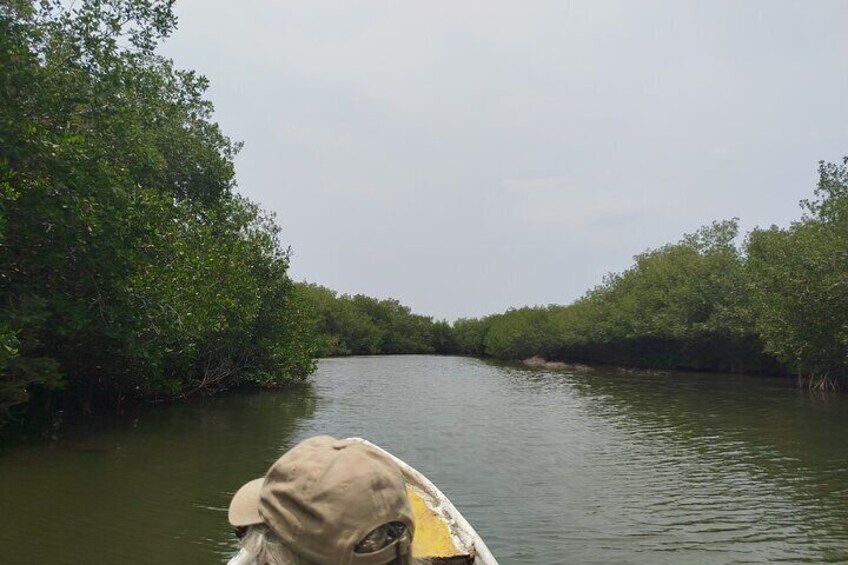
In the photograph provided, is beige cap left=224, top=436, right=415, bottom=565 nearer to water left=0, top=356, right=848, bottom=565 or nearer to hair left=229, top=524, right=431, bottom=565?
hair left=229, top=524, right=431, bottom=565

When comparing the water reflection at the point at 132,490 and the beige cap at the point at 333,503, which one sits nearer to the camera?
the beige cap at the point at 333,503

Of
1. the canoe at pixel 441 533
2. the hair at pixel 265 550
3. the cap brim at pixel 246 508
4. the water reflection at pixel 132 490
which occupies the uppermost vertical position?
the cap brim at pixel 246 508

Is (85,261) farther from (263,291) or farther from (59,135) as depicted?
(263,291)

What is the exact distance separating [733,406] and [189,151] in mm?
23482

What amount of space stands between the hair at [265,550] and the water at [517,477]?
706cm

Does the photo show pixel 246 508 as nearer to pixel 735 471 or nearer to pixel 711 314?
pixel 735 471

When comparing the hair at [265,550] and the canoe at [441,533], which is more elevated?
the hair at [265,550]

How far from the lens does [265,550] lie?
1743 mm

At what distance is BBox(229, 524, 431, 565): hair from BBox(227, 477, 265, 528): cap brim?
2 cm

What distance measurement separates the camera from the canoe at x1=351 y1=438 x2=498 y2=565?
11.4 feet

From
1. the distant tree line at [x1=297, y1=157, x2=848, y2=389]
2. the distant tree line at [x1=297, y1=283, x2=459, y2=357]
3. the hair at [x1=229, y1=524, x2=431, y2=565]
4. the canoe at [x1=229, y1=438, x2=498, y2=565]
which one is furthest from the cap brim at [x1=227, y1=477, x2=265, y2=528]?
the distant tree line at [x1=297, y1=283, x2=459, y2=357]

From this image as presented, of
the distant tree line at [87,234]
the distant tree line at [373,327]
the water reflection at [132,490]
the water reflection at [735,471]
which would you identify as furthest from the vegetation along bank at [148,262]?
the distant tree line at [373,327]

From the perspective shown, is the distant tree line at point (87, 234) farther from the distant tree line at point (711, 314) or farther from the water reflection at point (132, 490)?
the distant tree line at point (711, 314)

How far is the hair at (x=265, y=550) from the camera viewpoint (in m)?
1.69
